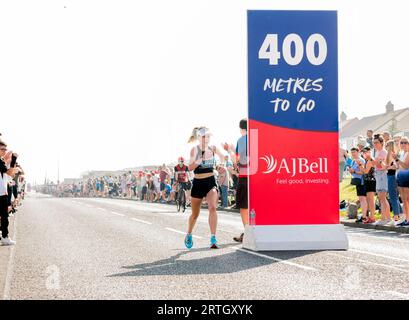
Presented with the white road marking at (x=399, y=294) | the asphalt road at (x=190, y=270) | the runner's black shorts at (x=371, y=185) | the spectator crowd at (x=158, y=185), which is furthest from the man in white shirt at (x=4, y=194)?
the runner's black shorts at (x=371, y=185)

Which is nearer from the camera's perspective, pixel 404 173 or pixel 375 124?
pixel 404 173

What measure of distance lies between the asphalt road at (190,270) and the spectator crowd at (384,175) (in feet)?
6.14

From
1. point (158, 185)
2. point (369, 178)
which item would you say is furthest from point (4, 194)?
point (158, 185)

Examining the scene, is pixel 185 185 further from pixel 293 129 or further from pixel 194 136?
pixel 293 129

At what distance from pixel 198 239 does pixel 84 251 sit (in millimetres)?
3013

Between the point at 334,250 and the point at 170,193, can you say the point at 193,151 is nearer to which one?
the point at 334,250

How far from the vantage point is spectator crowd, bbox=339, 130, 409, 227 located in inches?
583

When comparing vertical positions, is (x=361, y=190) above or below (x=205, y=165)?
below

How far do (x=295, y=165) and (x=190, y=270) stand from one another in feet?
10.7

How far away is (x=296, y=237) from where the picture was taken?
1073 centimetres

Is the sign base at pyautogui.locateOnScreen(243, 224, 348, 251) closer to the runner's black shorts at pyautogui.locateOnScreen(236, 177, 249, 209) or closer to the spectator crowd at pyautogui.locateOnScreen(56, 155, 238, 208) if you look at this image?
the runner's black shorts at pyautogui.locateOnScreen(236, 177, 249, 209)

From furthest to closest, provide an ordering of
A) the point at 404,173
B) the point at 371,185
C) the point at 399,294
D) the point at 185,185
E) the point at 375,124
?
the point at 375,124, the point at 185,185, the point at 371,185, the point at 404,173, the point at 399,294

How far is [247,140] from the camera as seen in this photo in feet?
35.7
